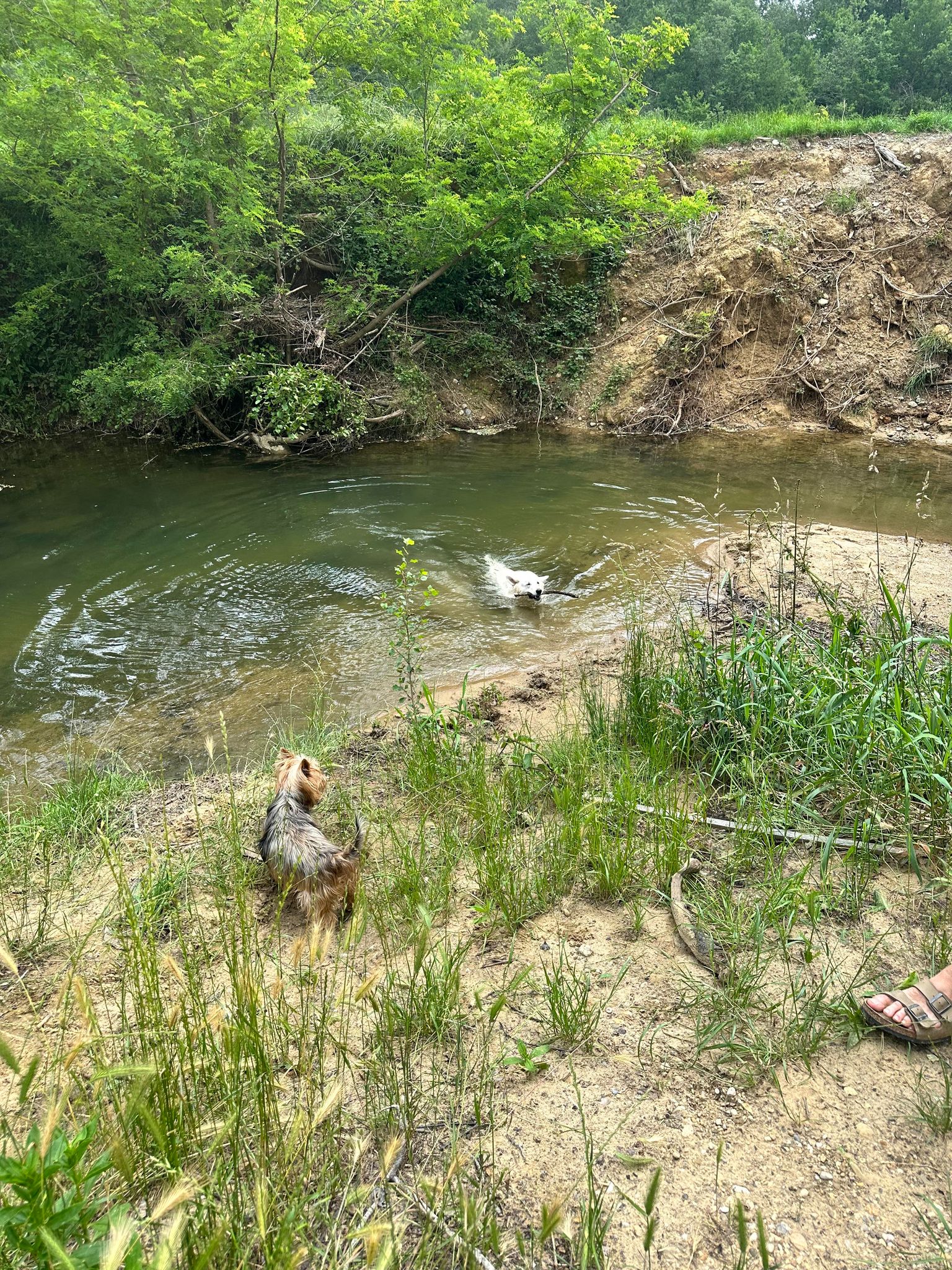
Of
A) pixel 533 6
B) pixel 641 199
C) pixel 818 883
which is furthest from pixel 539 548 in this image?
pixel 533 6

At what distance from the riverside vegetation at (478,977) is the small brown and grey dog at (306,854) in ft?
0.46

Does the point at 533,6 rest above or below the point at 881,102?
below

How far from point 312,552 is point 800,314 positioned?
10.9m

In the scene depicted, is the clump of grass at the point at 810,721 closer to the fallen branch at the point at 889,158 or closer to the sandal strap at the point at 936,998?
the sandal strap at the point at 936,998

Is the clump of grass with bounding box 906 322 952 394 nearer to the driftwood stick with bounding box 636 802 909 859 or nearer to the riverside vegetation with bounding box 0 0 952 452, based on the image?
the riverside vegetation with bounding box 0 0 952 452

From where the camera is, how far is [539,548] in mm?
8094

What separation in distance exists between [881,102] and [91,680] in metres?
34.6

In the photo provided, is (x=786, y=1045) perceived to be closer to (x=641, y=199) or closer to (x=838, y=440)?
(x=838, y=440)

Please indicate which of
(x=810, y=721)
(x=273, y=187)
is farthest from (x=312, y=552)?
(x=273, y=187)

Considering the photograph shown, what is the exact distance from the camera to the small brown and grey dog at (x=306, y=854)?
2924 mm

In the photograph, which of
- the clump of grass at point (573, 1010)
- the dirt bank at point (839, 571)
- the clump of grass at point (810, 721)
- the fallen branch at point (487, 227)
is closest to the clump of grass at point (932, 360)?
the fallen branch at point (487, 227)

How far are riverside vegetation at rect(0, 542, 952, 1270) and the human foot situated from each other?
0.09 metres

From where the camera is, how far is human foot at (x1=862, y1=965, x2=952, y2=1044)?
2219 mm

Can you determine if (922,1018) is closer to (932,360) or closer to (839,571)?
(839,571)
